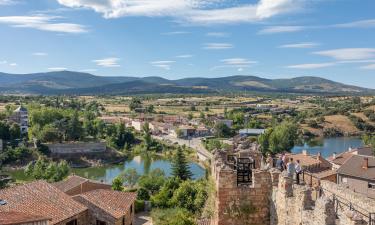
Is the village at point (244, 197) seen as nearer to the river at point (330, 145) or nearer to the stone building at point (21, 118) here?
the river at point (330, 145)

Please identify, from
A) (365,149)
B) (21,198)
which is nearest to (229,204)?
(21,198)

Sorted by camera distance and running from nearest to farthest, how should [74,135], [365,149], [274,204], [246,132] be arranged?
[274,204] → [365,149] → [74,135] → [246,132]

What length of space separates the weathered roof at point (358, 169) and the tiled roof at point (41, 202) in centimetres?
2080

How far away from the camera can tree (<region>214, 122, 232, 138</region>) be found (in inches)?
4358

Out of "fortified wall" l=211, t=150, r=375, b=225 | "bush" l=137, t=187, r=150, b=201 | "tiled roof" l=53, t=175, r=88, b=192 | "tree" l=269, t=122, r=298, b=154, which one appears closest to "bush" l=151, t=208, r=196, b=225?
"tiled roof" l=53, t=175, r=88, b=192

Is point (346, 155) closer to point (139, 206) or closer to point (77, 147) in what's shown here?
point (139, 206)

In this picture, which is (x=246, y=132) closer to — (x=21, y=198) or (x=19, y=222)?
(x=21, y=198)

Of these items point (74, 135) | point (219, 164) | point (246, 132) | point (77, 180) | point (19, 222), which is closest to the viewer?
point (219, 164)

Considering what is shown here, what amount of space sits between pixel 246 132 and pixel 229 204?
92760mm

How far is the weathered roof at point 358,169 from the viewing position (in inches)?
1329

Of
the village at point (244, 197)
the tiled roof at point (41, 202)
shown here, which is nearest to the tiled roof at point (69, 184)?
the village at point (244, 197)

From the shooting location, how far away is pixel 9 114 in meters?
109

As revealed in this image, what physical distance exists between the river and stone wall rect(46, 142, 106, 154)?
38095 mm

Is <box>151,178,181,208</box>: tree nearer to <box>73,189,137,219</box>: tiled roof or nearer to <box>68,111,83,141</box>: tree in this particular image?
<box>73,189,137,219</box>: tiled roof
